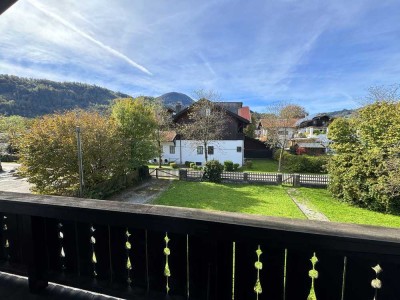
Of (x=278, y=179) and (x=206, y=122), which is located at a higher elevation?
(x=206, y=122)

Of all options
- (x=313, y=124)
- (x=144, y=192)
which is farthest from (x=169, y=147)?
(x=313, y=124)

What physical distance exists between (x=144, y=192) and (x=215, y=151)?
9795 millimetres

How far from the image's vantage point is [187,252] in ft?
4.46

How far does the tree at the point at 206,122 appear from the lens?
19.5m

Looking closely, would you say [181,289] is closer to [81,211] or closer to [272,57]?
[81,211]

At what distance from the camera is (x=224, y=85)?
21.8 metres

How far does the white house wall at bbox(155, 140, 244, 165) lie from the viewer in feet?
68.2

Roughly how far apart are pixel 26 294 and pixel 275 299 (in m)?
1.84

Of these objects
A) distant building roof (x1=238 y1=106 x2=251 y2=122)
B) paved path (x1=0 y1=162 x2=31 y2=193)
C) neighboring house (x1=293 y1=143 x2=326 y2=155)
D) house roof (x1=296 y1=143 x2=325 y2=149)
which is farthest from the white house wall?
paved path (x1=0 y1=162 x2=31 y2=193)

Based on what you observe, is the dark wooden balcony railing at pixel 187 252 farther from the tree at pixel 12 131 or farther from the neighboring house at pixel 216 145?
the neighboring house at pixel 216 145

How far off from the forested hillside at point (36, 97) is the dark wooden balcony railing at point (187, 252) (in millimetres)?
49254

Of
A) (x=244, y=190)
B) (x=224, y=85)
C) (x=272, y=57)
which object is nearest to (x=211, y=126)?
(x=224, y=85)

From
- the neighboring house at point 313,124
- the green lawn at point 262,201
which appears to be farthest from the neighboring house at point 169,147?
the neighboring house at point 313,124

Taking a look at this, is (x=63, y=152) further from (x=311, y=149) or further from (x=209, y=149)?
(x=311, y=149)
